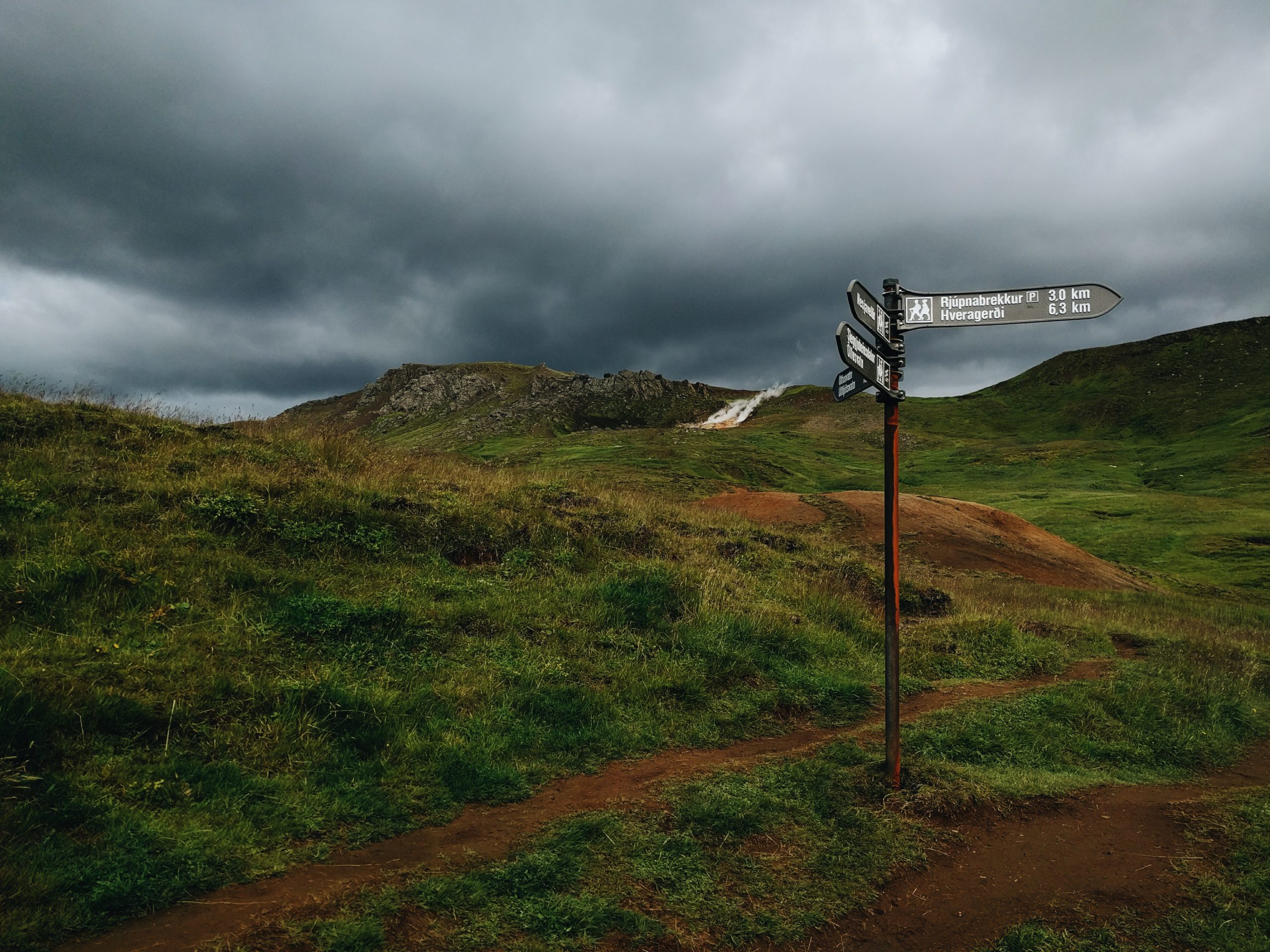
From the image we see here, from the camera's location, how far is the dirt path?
4.19m

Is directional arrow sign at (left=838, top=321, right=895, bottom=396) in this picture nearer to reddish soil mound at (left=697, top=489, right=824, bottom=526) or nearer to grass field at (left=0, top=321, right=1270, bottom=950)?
grass field at (left=0, top=321, right=1270, bottom=950)

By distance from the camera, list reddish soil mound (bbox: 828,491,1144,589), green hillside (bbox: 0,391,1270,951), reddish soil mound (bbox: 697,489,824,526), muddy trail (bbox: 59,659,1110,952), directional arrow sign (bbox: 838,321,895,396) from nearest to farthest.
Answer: muddy trail (bbox: 59,659,1110,952)
green hillside (bbox: 0,391,1270,951)
directional arrow sign (bbox: 838,321,895,396)
reddish soil mound (bbox: 828,491,1144,589)
reddish soil mound (bbox: 697,489,824,526)

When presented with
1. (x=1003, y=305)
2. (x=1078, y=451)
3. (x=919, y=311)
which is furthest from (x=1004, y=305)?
(x=1078, y=451)

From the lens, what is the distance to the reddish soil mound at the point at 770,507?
85.1 ft

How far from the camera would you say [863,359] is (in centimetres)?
524

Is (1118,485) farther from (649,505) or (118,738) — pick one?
(118,738)

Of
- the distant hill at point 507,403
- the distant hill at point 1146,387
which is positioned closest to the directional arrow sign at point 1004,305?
the distant hill at point 507,403

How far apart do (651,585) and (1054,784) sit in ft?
15.9

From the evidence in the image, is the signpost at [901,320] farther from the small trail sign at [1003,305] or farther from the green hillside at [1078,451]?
the green hillside at [1078,451]

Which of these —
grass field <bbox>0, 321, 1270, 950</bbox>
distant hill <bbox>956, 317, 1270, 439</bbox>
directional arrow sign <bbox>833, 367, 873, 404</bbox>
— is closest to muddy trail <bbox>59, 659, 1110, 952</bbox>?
grass field <bbox>0, 321, 1270, 950</bbox>

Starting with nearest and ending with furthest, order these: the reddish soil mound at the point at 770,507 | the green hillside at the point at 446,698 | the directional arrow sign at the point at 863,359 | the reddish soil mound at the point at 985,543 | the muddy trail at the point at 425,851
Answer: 1. the muddy trail at the point at 425,851
2. the green hillside at the point at 446,698
3. the directional arrow sign at the point at 863,359
4. the reddish soil mound at the point at 985,543
5. the reddish soil mound at the point at 770,507

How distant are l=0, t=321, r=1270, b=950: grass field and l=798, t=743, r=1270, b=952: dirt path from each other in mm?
231

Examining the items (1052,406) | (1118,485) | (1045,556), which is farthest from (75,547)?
(1052,406)

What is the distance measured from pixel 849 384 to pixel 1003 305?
4.86 ft
